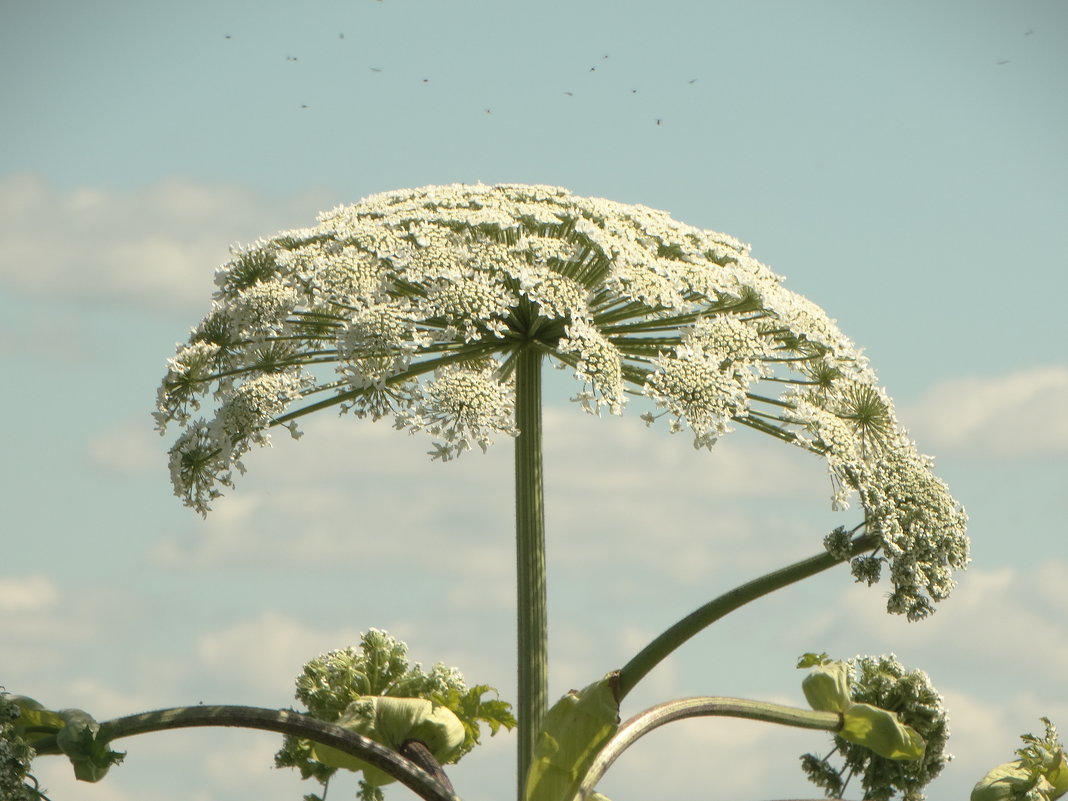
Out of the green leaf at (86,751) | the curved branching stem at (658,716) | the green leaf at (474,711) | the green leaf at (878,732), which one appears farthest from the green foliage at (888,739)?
the green leaf at (86,751)

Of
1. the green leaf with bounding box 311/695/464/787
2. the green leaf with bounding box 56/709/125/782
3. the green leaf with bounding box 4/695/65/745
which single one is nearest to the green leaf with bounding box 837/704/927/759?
the green leaf with bounding box 311/695/464/787

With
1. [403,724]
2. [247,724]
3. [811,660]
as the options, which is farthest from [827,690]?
[247,724]

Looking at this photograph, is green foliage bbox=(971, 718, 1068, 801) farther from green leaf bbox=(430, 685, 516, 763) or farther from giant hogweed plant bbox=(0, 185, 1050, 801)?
green leaf bbox=(430, 685, 516, 763)

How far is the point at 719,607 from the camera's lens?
151 inches

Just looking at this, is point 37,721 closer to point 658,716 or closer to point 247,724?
point 247,724

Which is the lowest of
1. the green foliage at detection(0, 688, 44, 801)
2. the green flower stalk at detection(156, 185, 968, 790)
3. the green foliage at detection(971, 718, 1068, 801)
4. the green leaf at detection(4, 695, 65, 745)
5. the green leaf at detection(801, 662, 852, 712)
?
the green foliage at detection(0, 688, 44, 801)

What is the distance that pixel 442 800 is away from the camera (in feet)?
12.2

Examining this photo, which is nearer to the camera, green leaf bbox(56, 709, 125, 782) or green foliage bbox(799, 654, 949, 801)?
green leaf bbox(56, 709, 125, 782)

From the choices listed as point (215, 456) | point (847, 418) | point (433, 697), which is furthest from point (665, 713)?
point (215, 456)

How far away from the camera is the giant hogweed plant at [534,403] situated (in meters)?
3.83

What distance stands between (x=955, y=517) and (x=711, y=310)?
1050 mm

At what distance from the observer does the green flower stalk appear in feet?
13.3

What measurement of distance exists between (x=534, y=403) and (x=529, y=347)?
A: 0.19m

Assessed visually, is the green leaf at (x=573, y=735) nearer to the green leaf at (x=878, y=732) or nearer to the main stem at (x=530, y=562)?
the main stem at (x=530, y=562)
